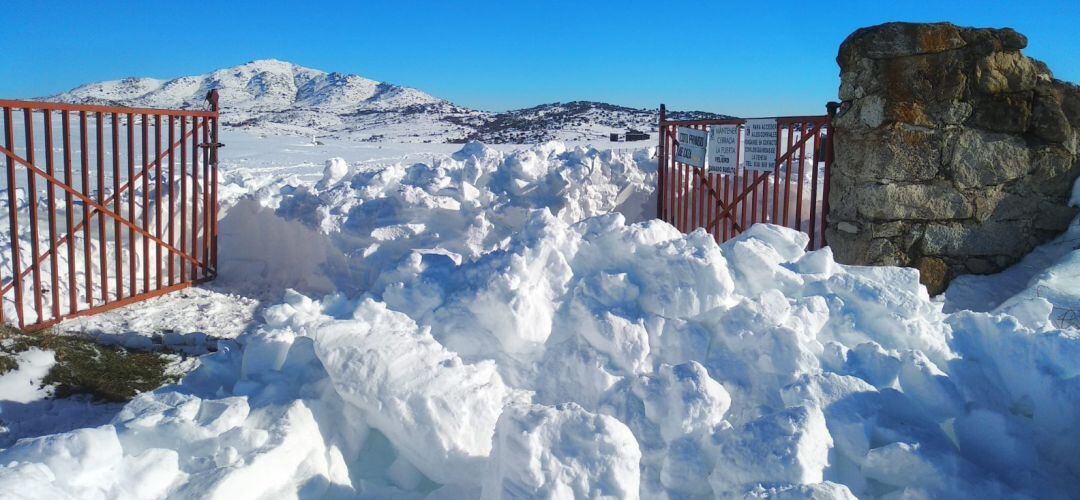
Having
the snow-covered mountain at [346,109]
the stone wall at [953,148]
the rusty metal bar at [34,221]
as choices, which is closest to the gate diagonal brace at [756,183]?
the stone wall at [953,148]

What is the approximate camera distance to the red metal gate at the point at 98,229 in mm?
5945

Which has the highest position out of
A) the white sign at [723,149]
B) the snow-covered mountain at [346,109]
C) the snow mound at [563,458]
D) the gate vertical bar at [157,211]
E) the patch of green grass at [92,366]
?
the snow-covered mountain at [346,109]

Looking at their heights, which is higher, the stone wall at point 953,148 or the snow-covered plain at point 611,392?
the stone wall at point 953,148

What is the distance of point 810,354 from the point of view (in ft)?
11.6

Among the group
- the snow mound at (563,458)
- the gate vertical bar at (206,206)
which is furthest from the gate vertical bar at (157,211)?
the snow mound at (563,458)

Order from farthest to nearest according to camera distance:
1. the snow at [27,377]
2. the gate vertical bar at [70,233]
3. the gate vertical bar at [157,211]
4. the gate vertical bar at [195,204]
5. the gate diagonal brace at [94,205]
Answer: the gate vertical bar at [195,204] → the gate vertical bar at [157,211] → the gate vertical bar at [70,233] → the gate diagonal brace at [94,205] → the snow at [27,377]

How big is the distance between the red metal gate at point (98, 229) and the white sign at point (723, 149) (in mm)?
5288

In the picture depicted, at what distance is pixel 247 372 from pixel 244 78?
130338 millimetres

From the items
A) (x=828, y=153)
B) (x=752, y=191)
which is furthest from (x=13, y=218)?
(x=828, y=153)

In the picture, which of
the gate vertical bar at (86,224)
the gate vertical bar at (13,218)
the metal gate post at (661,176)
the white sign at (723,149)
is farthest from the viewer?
the metal gate post at (661,176)

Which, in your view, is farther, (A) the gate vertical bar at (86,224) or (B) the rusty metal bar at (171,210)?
(B) the rusty metal bar at (171,210)

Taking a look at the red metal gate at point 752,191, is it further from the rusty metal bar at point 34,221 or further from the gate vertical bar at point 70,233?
the rusty metal bar at point 34,221

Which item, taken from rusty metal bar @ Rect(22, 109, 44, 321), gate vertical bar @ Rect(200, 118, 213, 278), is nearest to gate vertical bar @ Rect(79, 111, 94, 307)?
rusty metal bar @ Rect(22, 109, 44, 321)

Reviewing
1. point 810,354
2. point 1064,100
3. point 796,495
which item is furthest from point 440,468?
point 1064,100
